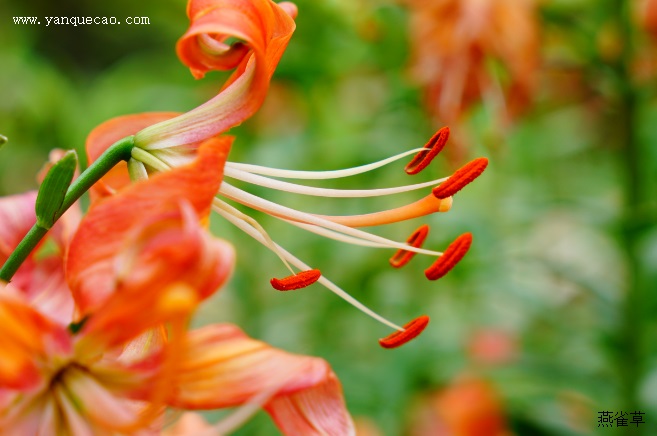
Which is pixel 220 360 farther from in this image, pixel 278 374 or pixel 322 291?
pixel 322 291

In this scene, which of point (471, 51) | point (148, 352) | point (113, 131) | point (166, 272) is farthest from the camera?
point (471, 51)

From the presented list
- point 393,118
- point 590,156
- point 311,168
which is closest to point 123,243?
Result: point 311,168

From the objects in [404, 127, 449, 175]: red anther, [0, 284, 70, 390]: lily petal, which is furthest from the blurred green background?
[0, 284, 70, 390]: lily petal

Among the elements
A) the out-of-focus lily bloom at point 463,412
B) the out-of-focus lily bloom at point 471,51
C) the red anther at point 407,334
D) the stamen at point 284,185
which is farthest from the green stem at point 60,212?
the out-of-focus lily bloom at point 463,412

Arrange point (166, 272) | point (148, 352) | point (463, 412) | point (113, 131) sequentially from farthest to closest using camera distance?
1. point (463, 412)
2. point (113, 131)
3. point (148, 352)
4. point (166, 272)

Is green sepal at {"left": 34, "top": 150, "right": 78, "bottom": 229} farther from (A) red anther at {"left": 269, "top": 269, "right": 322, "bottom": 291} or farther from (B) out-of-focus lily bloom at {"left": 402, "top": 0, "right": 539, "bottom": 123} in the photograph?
(B) out-of-focus lily bloom at {"left": 402, "top": 0, "right": 539, "bottom": 123}

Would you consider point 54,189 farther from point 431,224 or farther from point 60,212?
point 431,224

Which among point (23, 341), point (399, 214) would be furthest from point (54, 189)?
point (399, 214)

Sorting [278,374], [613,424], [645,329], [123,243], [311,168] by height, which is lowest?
[613,424]
